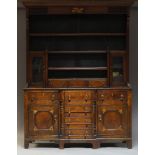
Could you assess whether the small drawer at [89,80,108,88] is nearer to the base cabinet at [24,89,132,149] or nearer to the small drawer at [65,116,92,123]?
the base cabinet at [24,89,132,149]

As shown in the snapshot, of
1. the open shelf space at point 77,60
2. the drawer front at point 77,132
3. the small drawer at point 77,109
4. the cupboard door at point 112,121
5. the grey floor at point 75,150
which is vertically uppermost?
the open shelf space at point 77,60

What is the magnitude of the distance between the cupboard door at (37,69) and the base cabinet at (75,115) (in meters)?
0.34

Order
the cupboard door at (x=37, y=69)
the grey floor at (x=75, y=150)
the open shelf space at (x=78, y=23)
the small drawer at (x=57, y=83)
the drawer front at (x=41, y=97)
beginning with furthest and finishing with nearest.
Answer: the open shelf space at (x=78, y=23), the small drawer at (x=57, y=83), the cupboard door at (x=37, y=69), the drawer front at (x=41, y=97), the grey floor at (x=75, y=150)

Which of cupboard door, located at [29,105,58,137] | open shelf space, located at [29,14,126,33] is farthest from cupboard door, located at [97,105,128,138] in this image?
open shelf space, located at [29,14,126,33]

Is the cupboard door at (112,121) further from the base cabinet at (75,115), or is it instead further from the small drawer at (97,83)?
the small drawer at (97,83)

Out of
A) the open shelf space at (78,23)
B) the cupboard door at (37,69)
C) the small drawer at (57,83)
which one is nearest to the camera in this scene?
the cupboard door at (37,69)

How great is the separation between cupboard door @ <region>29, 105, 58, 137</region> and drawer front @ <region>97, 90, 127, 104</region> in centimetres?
60

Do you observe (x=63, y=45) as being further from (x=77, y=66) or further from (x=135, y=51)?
(x=135, y=51)

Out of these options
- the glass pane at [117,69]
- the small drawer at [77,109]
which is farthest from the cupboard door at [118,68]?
the small drawer at [77,109]

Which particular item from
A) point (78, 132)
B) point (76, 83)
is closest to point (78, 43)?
point (76, 83)

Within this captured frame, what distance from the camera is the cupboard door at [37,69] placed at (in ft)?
16.6

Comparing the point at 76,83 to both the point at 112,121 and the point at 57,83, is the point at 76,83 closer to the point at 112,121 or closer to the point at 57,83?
the point at 57,83

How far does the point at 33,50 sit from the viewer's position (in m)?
5.25
